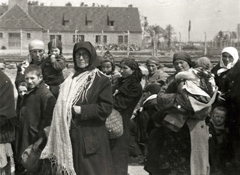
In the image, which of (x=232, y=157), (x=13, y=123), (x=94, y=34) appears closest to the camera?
(x=13, y=123)

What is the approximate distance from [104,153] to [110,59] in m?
2.01

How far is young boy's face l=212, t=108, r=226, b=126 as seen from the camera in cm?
474

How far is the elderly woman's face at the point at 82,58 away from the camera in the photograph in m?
3.85

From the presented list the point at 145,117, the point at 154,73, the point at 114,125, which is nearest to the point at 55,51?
the point at 154,73

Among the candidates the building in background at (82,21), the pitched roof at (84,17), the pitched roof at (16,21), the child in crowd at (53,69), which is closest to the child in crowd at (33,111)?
the child in crowd at (53,69)

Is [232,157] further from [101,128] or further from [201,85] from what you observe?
[101,128]

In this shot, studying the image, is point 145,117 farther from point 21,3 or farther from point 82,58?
point 21,3

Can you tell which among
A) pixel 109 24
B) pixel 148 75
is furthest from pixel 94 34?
pixel 148 75

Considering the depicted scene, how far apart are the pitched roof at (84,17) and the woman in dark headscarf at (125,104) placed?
3618cm

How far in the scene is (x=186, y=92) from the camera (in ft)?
13.6

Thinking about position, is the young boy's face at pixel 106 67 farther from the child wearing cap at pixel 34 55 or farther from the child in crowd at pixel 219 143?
the child in crowd at pixel 219 143

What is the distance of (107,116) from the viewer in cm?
387

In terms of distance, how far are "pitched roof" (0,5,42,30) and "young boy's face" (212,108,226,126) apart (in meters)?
28.6

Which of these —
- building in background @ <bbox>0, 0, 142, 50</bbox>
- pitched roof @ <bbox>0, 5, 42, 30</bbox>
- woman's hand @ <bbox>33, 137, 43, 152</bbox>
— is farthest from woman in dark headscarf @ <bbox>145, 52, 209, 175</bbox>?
building in background @ <bbox>0, 0, 142, 50</bbox>
